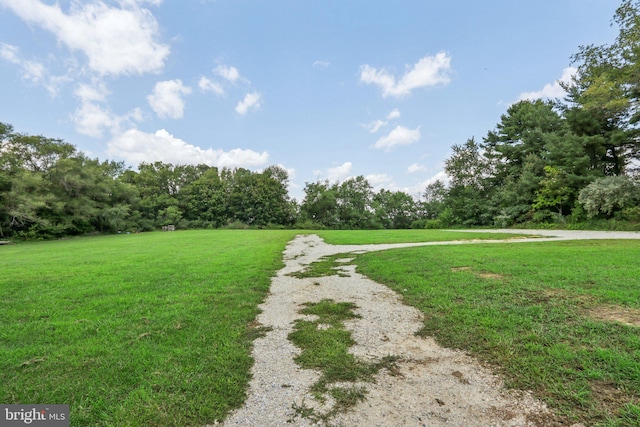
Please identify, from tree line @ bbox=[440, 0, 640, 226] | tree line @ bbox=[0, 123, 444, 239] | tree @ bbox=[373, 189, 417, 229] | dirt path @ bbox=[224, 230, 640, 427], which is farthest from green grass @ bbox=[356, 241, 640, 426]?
tree @ bbox=[373, 189, 417, 229]

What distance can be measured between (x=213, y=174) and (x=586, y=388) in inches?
2273

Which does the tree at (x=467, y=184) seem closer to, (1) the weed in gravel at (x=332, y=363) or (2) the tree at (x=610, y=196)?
(2) the tree at (x=610, y=196)

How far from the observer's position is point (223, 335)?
11.7 feet

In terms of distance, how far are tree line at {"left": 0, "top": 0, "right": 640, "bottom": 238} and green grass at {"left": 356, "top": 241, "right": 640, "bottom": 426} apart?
46.5 feet

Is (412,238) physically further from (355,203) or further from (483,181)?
(355,203)

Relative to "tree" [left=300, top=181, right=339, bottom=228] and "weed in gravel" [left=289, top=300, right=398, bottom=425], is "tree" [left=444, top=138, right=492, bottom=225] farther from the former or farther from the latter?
"weed in gravel" [left=289, top=300, right=398, bottom=425]

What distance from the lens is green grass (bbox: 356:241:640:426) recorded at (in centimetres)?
222

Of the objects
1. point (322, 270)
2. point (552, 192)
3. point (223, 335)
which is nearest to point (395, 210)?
point (552, 192)

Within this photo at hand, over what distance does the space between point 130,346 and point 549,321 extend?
519 centimetres

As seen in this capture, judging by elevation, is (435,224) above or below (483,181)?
below

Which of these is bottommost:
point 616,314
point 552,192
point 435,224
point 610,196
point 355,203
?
point 616,314

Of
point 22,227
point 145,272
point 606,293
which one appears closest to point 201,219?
point 22,227

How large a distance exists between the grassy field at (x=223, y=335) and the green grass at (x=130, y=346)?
0.6 inches

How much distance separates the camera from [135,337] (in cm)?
346
